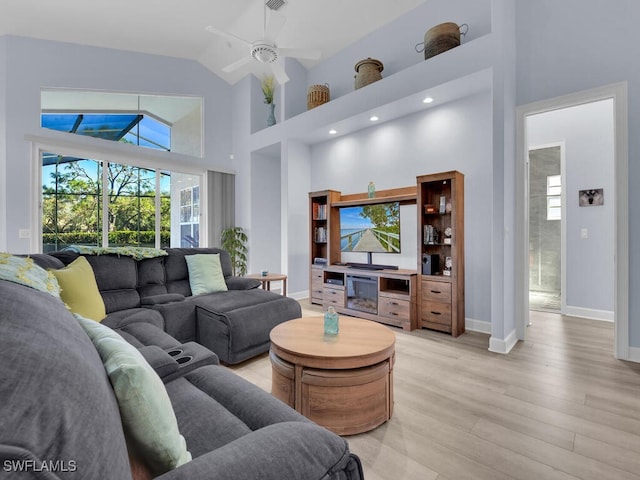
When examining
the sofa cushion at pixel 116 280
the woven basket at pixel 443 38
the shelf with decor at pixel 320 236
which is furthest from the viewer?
the shelf with decor at pixel 320 236

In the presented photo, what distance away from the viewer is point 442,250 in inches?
144

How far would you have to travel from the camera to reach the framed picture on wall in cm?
386

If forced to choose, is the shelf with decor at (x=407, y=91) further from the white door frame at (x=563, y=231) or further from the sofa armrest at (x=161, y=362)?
the sofa armrest at (x=161, y=362)

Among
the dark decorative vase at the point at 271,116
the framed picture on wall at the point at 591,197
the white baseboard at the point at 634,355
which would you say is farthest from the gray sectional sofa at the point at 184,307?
the framed picture on wall at the point at 591,197

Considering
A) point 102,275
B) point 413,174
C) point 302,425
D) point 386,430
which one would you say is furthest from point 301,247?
point 302,425

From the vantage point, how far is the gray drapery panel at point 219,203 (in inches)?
221

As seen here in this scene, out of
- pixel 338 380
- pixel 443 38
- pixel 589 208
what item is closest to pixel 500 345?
pixel 338 380

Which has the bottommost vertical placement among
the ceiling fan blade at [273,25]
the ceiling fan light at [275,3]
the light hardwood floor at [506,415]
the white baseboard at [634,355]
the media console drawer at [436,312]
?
the light hardwood floor at [506,415]

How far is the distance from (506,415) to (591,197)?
344cm

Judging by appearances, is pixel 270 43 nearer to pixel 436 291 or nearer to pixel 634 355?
pixel 436 291

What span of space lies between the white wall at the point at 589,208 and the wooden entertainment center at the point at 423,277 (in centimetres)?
181

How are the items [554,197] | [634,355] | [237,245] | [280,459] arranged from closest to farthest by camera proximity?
[280,459] < [634,355] < [554,197] < [237,245]

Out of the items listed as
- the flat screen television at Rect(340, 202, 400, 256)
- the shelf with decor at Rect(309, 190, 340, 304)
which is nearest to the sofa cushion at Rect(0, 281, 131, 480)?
the flat screen television at Rect(340, 202, 400, 256)

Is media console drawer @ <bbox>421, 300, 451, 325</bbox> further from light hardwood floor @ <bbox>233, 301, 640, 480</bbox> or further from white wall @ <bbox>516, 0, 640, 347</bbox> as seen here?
white wall @ <bbox>516, 0, 640, 347</bbox>
